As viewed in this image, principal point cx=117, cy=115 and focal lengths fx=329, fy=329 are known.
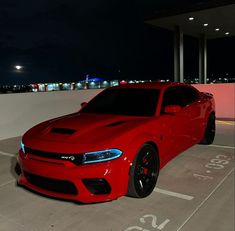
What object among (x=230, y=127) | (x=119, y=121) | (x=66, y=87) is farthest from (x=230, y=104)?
(x=119, y=121)

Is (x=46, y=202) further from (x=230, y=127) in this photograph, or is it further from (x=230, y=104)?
(x=230, y=104)

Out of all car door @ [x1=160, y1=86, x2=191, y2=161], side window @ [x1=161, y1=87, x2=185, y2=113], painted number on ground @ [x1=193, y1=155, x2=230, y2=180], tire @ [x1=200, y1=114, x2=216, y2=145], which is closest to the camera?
car door @ [x1=160, y1=86, x2=191, y2=161]

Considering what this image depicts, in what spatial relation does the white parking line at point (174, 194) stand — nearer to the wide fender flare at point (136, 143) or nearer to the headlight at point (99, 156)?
the wide fender flare at point (136, 143)

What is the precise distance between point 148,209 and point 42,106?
657 centimetres

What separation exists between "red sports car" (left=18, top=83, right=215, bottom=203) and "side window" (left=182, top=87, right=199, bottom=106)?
44 cm

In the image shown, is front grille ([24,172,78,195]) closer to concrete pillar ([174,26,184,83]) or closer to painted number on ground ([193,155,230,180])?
painted number on ground ([193,155,230,180])

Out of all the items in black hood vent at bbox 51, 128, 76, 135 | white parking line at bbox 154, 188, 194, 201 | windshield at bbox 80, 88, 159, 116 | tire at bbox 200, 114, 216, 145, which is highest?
windshield at bbox 80, 88, 159, 116

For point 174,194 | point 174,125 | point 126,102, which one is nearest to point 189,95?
point 174,125

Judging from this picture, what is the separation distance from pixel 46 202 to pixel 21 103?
18.0 feet

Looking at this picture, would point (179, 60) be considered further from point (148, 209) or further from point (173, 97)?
point (148, 209)

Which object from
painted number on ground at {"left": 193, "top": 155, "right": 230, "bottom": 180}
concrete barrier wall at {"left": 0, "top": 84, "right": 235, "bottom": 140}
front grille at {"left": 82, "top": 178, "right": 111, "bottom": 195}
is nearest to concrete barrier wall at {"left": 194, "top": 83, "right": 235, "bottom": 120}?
concrete barrier wall at {"left": 0, "top": 84, "right": 235, "bottom": 140}

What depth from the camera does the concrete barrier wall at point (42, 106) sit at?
8.88 m

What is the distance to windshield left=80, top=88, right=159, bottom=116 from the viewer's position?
16.5ft

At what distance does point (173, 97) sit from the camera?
559 centimetres
